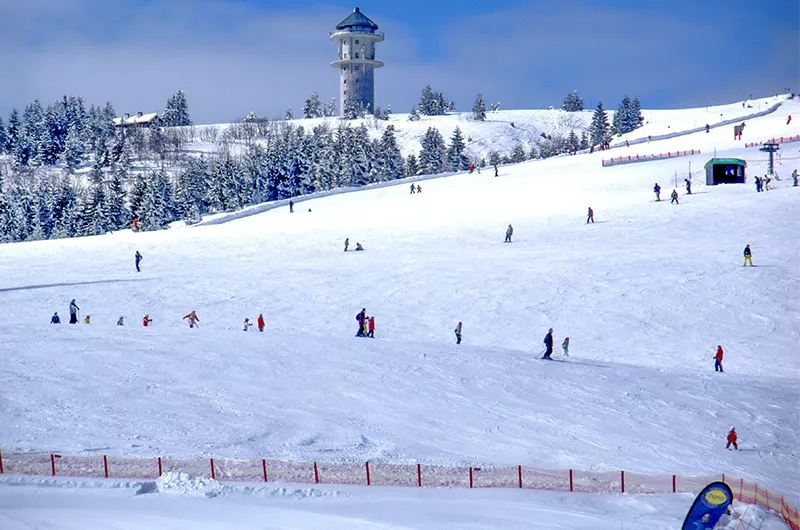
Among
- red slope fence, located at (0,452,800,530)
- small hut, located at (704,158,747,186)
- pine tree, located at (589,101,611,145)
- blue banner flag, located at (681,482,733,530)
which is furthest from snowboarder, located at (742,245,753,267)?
pine tree, located at (589,101,611,145)

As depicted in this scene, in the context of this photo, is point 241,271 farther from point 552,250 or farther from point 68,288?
point 552,250

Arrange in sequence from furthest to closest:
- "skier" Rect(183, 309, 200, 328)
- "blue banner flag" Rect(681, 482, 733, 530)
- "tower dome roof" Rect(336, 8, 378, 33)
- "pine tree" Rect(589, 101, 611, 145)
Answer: "tower dome roof" Rect(336, 8, 378, 33), "pine tree" Rect(589, 101, 611, 145), "skier" Rect(183, 309, 200, 328), "blue banner flag" Rect(681, 482, 733, 530)

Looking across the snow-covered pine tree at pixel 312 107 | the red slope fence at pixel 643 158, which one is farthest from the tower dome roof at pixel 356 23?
the red slope fence at pixel 643 158

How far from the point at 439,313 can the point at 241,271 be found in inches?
388

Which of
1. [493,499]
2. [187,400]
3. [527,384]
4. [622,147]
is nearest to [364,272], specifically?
[527,384]

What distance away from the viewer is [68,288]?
1121 inches

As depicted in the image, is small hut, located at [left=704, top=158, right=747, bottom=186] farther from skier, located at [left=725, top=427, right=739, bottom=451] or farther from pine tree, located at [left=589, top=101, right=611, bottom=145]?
pine tree, located at [left=589, top=101, right=611, bottom=145]

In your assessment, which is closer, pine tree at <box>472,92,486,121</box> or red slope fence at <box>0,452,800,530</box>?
red slope fence at <box>0,452,800,530</box>

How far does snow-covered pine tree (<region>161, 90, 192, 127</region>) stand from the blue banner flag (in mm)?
164384

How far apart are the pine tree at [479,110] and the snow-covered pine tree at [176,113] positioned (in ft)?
214

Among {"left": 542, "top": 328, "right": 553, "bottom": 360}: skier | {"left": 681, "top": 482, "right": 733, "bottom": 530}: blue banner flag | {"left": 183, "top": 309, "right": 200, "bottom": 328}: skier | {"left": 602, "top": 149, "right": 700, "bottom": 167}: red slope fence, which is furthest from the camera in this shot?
{"left": 602, "top": 149, "right": 700, "bottom": 167}: red slope fence

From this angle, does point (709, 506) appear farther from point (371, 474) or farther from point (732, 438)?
point (732, 438)

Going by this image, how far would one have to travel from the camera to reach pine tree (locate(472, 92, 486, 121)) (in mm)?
149275

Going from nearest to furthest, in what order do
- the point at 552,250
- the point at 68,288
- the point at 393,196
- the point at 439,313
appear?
the point at 439,313
the point at 68,288
the point at 552,250
the point at 393,196
